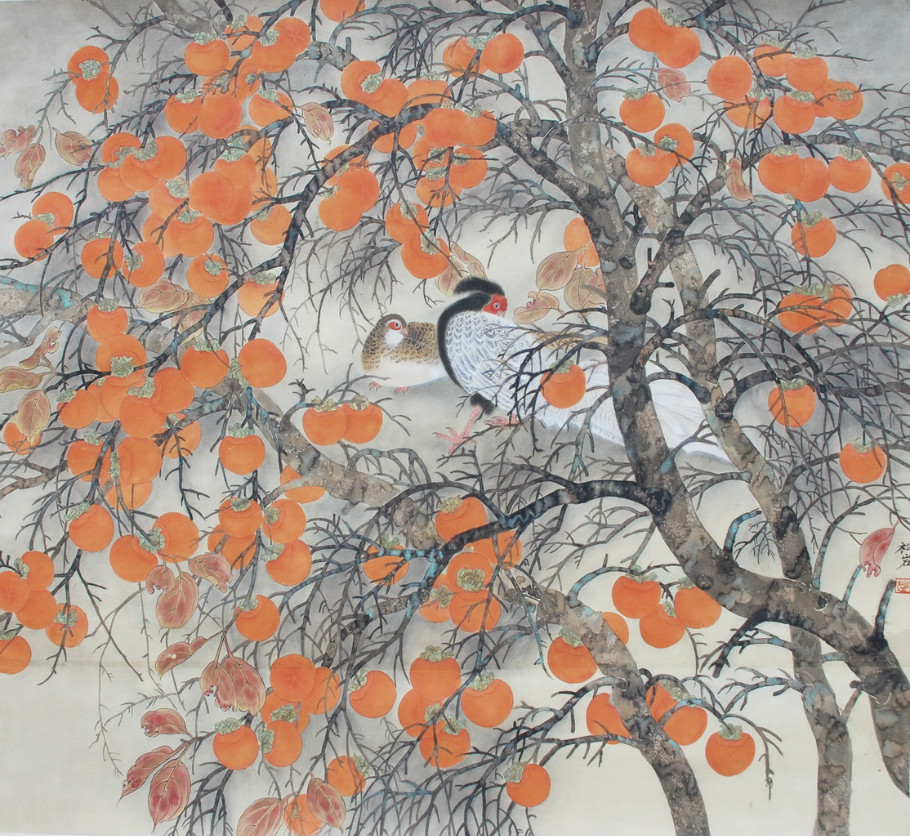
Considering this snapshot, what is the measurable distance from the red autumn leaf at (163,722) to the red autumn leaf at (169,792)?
6 cm

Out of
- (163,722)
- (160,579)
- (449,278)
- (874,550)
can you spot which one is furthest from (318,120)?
(874,550)

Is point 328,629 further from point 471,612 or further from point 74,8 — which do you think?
point 74,8

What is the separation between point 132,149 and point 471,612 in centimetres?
106

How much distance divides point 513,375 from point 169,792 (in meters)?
1.00

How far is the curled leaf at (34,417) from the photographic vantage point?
1532mm

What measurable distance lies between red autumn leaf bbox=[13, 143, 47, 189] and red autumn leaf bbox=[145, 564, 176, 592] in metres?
0.81

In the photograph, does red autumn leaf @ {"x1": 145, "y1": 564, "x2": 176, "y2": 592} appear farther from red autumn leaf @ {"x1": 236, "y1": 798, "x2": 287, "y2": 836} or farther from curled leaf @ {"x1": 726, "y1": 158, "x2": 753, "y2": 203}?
curled leaf @ {"x1": 726, "y1": 158, "x2": 753, "y2": 203}

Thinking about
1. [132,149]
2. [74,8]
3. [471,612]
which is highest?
[74,8]

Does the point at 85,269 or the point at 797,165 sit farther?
the point at 85,269

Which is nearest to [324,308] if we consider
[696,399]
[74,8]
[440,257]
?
[440,257]

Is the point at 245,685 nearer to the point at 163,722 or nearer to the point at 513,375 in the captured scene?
the point at 163,722

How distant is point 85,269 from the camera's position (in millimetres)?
1530

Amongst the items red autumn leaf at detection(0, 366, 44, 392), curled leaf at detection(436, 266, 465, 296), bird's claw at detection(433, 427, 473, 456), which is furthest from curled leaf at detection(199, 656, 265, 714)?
curled leaf at detection(436, 266, 465, 296)

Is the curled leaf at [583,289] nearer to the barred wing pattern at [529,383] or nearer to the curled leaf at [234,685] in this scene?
the barred wing pattern at [529,383]
